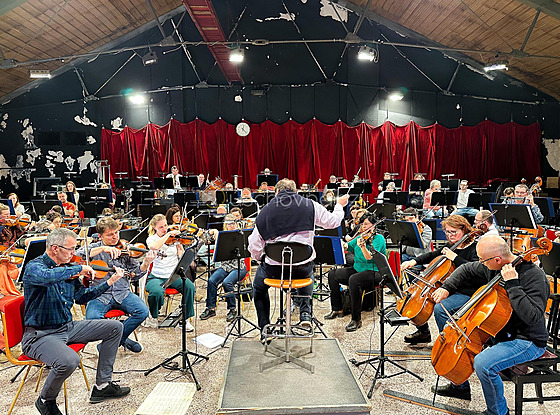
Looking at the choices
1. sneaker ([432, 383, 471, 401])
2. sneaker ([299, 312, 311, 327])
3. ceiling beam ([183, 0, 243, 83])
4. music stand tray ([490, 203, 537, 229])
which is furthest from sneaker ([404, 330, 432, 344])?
ceiling beam ([183, 0, 243, 83])

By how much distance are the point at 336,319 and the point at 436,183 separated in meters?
5.58

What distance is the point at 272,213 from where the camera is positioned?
4.30m

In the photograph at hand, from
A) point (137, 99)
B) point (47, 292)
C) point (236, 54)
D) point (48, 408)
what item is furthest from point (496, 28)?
point (48, 408)

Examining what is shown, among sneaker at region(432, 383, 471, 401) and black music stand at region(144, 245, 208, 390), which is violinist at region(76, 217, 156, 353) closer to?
black music stand at region(144, 245, 208, 390)

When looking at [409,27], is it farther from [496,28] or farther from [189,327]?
[189,327]

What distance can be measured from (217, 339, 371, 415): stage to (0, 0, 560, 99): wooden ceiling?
868cm

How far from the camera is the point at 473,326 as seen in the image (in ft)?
10.3

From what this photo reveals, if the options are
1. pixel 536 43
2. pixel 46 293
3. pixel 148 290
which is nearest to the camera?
pixel 46 293

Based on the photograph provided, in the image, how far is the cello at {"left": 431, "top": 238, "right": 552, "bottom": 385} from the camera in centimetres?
308

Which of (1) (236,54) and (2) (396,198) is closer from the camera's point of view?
(2) (396,198)

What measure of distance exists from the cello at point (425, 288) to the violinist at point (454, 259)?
2.7 inches

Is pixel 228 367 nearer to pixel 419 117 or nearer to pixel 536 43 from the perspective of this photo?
pixel 536 43

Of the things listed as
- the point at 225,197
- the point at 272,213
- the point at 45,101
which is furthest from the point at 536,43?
the point at 45,101

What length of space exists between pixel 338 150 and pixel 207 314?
9.83 metres
